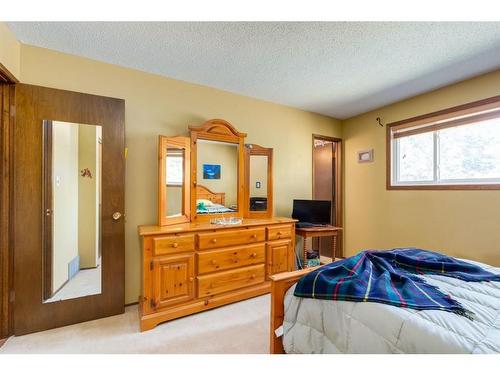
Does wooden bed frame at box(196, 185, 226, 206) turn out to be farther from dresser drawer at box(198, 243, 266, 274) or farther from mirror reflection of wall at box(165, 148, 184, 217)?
dresser drawer at box(198, 243, 266, 274)

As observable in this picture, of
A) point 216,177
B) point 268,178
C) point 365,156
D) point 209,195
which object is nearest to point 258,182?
point 268,178

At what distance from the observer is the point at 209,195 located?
263 cm

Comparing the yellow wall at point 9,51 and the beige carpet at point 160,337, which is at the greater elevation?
the yellow wall at point 9,51

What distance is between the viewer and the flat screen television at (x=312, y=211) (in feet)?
10.3

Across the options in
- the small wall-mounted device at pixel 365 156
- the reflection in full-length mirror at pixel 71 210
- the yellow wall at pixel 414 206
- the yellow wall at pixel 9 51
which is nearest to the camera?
the yellow wall at pixel 9 51

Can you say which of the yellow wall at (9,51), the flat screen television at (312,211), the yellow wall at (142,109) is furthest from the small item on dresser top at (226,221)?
the yellow wall at (9,51)

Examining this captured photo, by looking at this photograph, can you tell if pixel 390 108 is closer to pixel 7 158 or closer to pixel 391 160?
pixel 391 160

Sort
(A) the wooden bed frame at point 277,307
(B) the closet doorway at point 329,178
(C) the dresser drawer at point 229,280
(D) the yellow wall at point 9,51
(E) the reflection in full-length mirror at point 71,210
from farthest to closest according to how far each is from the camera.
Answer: (B) the closet doorway at point 329,178, (C) the dresser drawer at point 229,280, (E) the reflection in full-length mirror at point 71,210, (D) the yellow wall at point 9,51, (A) the wooden bed frame at point 277,307

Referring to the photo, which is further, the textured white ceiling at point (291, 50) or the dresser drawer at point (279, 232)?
the dresser drawer at point (279, 232)

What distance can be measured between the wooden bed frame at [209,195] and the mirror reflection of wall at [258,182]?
40cm

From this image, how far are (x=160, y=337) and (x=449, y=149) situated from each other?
358 cm

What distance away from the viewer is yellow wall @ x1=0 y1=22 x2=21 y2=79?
1615 mm

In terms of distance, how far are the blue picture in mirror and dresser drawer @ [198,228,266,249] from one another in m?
0.70

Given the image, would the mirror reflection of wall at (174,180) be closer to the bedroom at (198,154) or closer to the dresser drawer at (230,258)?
the bedroom at (198,154)
